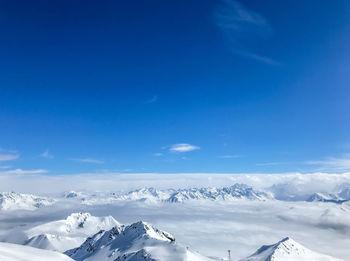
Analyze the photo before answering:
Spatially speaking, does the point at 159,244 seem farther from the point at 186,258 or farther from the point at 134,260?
the point at 186,258

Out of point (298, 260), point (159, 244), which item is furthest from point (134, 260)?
point (298, 260)

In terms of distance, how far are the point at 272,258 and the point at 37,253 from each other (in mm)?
191511

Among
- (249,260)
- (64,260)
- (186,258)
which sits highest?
(64,260)

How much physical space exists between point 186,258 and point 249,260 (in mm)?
74154

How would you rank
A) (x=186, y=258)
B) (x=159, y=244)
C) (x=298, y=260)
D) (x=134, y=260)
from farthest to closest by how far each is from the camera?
(x=298, y=260) → (x=159, y=244) → (x=134, y=260) → (x=186, y=258)

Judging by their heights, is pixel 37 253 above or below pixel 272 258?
above

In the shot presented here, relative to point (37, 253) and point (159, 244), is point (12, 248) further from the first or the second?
point (159, 244)

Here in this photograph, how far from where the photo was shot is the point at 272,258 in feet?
616

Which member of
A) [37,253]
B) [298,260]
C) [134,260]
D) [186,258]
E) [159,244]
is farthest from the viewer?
[298,260]

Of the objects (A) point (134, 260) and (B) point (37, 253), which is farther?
(A) point (134, 260)

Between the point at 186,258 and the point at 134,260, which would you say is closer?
the point at 186,258

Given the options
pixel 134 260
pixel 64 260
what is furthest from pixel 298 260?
pixel 64 260

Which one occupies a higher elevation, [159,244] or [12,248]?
[12,248]

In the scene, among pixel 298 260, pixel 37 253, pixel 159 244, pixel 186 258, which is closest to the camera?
pixel 37 253
